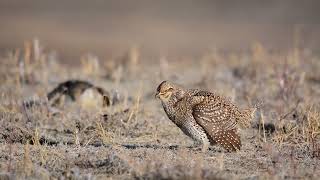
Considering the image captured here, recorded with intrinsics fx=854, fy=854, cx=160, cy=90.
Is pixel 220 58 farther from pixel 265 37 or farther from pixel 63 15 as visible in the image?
pixel 63 15

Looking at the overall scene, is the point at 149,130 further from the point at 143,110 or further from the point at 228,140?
the point at 228,140

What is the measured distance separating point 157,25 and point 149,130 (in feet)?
61.5

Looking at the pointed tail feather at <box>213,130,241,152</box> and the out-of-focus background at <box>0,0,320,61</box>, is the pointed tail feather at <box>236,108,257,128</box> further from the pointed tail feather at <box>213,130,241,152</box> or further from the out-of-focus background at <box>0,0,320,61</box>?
the out-of-focus background at <box>0,0,320,61</box>

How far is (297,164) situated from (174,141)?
6.22 ft

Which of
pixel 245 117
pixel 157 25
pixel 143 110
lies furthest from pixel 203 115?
pixel 157 25

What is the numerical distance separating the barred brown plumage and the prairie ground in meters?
0.16

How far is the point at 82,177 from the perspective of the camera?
6.87 meters

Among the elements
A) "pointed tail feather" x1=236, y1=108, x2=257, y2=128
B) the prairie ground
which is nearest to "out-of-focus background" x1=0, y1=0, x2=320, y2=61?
the prairie ground

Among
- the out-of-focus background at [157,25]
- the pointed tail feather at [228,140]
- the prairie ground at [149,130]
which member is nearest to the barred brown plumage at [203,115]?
the pointed tail feather at [228,140]

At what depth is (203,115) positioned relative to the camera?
8.29m

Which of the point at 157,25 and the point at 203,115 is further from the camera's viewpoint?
the point at 157,25

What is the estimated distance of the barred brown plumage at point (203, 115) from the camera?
8281mm

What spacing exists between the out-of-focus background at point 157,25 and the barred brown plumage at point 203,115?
12837 millimetres

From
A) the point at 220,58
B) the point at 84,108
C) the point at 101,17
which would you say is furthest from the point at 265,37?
the point at 84,108
